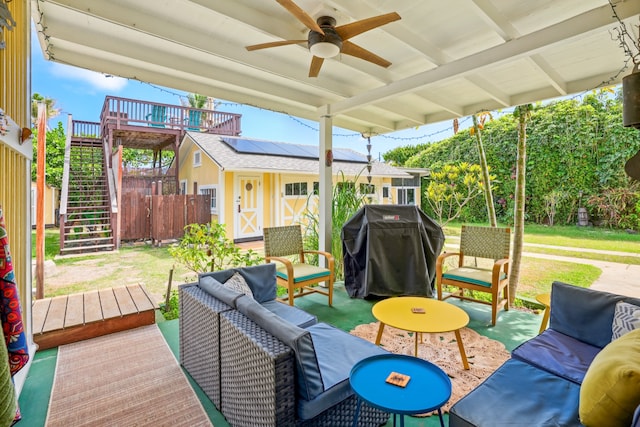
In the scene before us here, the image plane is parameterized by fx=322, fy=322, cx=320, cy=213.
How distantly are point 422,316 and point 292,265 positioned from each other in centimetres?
182

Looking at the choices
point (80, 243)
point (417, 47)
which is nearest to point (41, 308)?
point (417, 47)

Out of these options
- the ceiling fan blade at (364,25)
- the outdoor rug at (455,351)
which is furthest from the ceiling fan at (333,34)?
the outdoor rug at (455,351)

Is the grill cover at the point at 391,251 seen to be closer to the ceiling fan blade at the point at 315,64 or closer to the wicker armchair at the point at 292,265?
the wicker armchair at the point at 292,265

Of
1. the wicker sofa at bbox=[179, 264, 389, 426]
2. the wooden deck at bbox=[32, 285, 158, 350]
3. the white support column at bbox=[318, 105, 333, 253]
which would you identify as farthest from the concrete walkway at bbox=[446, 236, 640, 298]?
the wooden deck at bbox=[32, 285, 158, 350]

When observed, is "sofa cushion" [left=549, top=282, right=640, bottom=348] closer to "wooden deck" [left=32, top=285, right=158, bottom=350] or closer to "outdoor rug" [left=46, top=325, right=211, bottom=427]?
"outdoor rug" [left=46, top=325, right=211, bottom=427]

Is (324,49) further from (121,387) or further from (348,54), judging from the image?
(121,387)

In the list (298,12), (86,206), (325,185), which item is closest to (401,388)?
(298,12)

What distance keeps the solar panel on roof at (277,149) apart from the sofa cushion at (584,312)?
855cm

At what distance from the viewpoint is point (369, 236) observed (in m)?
4.05

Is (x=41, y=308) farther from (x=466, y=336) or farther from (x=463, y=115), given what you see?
(x=463, y=115)

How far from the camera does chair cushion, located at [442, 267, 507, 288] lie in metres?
3.37

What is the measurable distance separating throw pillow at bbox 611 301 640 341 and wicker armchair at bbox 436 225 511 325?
1.41 metres

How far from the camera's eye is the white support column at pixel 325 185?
459 cm

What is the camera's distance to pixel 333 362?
71.7 inches
